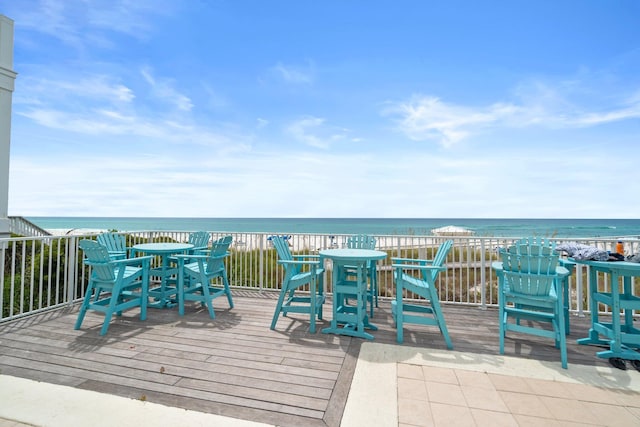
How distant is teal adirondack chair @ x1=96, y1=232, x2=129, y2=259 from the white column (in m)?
2.30

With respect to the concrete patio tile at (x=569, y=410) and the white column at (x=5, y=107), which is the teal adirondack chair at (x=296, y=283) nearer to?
the concrete patio tile at (x=569, y=410)

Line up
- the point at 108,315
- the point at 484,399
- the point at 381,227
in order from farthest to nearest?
1. the point at 381,227
2. the point at 108,315
3. the point at 484,399

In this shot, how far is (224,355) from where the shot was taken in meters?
2.75

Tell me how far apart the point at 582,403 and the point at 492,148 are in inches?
401

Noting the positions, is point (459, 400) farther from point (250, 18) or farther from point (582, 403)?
point (250, 18)

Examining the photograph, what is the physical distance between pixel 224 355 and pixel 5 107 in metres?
5.93

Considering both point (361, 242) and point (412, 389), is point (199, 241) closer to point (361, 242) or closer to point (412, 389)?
point (361, 242)

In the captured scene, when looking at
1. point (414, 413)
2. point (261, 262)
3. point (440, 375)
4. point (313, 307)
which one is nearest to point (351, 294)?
point (313, 307)

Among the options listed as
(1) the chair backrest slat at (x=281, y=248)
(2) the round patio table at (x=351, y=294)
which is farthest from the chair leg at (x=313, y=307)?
(1) the chair backrest slat at (x=281, y=248)

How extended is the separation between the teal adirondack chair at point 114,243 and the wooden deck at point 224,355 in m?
0.88

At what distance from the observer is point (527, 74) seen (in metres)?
6.91

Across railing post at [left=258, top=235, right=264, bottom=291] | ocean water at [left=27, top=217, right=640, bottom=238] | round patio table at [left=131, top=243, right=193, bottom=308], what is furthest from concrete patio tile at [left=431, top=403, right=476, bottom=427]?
ocean water at [left=27, top=217, right=640, bottom=238]

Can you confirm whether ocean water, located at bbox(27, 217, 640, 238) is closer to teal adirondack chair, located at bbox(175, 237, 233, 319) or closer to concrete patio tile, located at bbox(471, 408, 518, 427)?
teal adirondack chair, located at bbox(175, 237, 233, 319)

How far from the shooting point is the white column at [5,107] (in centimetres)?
493
